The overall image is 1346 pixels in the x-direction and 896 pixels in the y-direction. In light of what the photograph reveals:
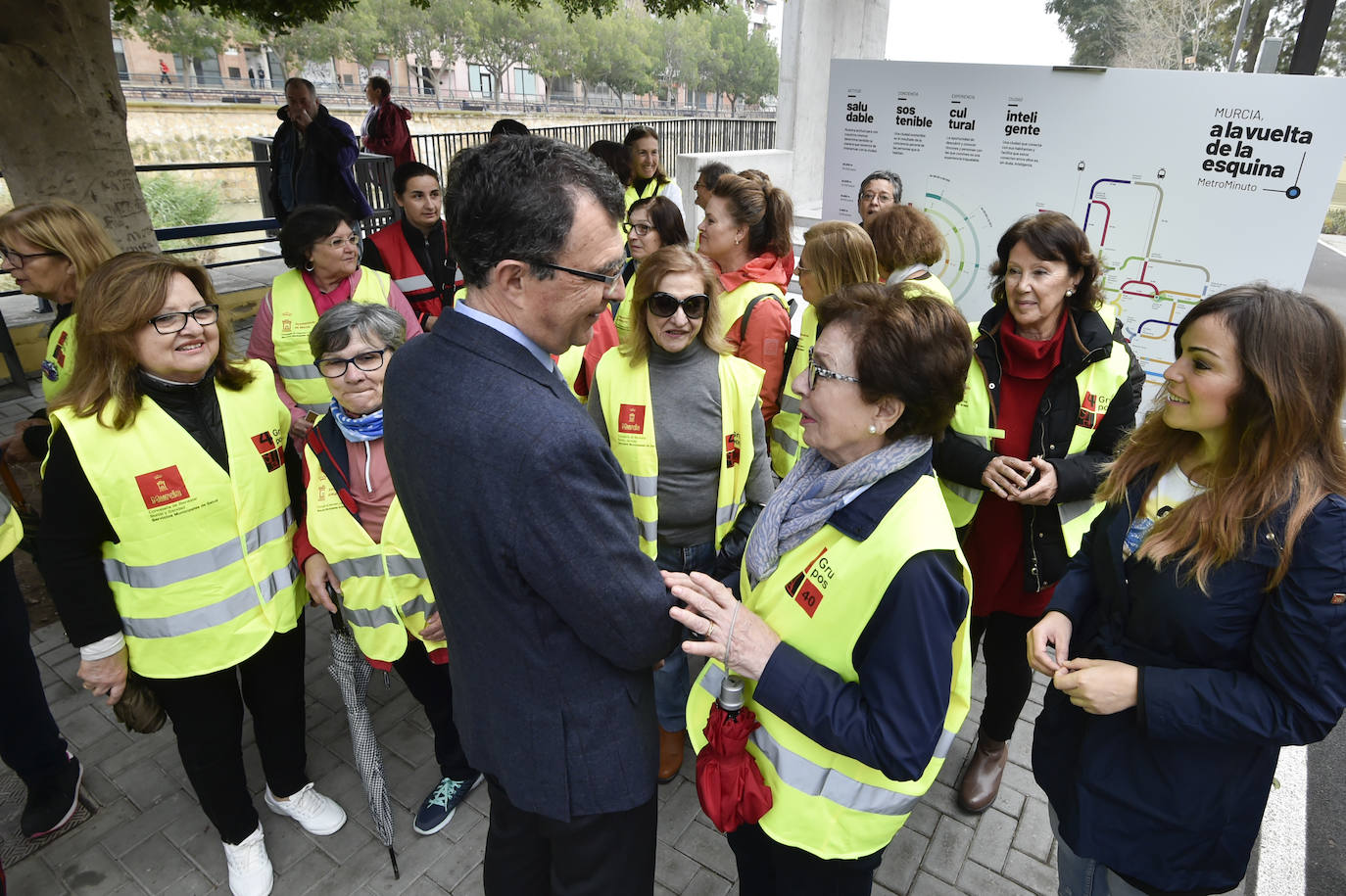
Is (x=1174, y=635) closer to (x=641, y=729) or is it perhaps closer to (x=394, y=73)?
(x=641, y=729)

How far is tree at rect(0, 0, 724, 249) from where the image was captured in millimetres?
4723

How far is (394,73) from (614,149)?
200 feet

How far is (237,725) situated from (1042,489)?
288cm

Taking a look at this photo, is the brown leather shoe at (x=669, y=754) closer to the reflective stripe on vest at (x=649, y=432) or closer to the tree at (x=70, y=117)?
the reflective stripe on vest at (x=649, y=432)

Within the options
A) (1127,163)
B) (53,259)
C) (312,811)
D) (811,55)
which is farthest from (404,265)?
(811,55)

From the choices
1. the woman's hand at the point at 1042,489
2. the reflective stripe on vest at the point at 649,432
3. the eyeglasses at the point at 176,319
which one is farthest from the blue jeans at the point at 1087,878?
the eyeglasses at the point at 176,319

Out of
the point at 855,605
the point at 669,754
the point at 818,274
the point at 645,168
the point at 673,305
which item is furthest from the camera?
the point at 645,168

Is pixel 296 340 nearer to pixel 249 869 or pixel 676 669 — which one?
pixel 249 869

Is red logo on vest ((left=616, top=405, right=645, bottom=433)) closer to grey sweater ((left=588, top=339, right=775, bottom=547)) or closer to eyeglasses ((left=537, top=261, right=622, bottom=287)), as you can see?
grey sweater ((left=588, top=339, right=775, bottom=547))

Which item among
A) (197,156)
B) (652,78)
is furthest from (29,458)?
(652,78)

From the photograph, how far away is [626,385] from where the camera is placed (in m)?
2.84

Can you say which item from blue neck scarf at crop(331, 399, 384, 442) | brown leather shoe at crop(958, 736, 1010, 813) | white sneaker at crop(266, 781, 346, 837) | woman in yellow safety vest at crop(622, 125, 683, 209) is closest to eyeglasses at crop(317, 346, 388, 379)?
blue neck scarf at crop(331, 399, 384, 442)

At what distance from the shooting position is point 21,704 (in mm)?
2801

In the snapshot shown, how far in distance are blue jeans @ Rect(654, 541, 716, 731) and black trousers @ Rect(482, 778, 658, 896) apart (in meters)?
0.93
